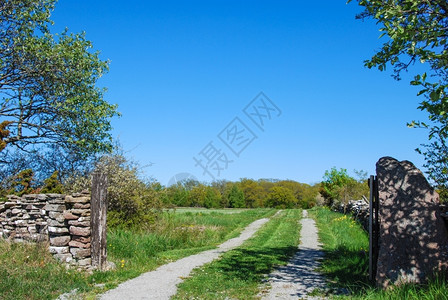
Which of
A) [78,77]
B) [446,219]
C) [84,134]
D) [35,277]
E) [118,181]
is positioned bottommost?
[35,277]

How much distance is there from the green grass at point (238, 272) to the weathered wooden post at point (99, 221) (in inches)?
90.4

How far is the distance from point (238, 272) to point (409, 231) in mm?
3917

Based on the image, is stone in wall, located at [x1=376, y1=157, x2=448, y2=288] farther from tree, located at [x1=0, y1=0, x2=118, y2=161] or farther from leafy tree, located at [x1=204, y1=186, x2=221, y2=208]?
leafy tree, located at [x1=204, y1=186, x2=221, y2=208]

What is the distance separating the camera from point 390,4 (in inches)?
278

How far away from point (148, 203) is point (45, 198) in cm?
454

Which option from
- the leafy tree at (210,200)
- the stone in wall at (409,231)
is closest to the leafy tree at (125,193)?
the stone in wall at (409,231)

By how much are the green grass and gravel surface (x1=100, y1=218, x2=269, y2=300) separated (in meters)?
0.27

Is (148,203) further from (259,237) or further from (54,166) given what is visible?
(54,166)

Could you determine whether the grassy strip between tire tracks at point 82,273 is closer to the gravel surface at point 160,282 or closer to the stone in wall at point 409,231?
A: the gravel surface at point 160,282

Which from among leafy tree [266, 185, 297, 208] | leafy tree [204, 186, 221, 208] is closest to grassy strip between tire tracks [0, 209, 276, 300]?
leafy tree [204, 186, 221, 208]

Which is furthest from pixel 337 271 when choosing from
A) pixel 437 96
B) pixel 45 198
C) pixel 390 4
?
pixel 45 198

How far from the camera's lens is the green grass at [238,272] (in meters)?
7.26

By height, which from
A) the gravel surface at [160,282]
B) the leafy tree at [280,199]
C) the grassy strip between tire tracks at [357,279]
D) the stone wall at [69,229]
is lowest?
the gravel surface at [160,282]

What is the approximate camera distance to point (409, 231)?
22.5 feet
